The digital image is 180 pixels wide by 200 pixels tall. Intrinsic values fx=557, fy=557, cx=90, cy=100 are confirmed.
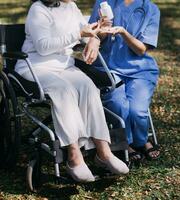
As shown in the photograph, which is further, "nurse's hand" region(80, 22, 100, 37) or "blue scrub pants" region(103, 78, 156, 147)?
"blue scrub pants" region(103, 78, 156, 147)

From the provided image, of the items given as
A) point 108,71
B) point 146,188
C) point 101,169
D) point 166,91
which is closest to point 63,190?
point 101,169

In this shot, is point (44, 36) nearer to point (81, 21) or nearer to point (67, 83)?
point (67, 83)

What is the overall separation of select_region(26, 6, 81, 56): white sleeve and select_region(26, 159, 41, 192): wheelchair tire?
85cm

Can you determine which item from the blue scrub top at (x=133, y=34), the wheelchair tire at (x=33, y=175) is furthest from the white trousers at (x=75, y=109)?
the blue scrub top at (x=133, y=34)

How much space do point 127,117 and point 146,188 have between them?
0.62 m

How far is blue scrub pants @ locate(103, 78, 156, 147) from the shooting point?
458 cm

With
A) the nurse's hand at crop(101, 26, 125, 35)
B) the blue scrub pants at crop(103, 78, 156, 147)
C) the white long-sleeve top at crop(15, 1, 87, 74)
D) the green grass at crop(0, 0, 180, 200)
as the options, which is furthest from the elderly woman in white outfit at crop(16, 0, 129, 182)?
the blue scrub pants at crop(103, 78, 156, 147)

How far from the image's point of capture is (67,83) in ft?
13.7

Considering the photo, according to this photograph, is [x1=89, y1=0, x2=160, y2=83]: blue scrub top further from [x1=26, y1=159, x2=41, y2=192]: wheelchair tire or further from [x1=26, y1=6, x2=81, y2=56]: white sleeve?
[x1=26, y1=159, x2=41, y2=192]: wheelchair tire

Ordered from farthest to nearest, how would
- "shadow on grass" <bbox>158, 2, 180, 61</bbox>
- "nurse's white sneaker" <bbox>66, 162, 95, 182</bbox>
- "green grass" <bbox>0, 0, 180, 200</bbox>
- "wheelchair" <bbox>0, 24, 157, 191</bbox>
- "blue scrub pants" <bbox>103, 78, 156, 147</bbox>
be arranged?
"shadow on grass" <bbox>158, 2, 180, 61</bbox> → "blue scrub pants" <bbox>103, 78, 156, 147</bbox> → "green grass" <bbox>0, 0, 180, 200</bbox> → "wheelchair" <bbox>0, 24, 157, 191</bbox> → "nurse's white sneaker" <bbox>66, 162, 95, 182</bbox>

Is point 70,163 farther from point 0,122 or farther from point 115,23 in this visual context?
point 115,23

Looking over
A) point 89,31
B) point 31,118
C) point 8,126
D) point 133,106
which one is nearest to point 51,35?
point 89,31

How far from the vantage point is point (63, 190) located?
428 centimetres

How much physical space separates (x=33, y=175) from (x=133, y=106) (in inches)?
40.0
